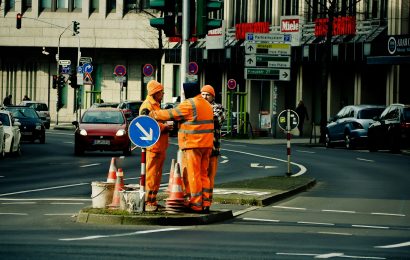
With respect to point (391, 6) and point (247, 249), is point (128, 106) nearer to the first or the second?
point (391, 6)

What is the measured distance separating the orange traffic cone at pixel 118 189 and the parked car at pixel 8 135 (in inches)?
786

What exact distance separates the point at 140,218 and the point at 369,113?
33008mm

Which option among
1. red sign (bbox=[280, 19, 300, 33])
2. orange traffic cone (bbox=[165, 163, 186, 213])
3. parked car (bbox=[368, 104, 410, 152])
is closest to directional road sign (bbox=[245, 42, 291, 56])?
parked car (bbox=[368, 104, 410, 152])

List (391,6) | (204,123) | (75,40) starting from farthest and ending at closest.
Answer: (75,40) < (391,6) < (204,123)

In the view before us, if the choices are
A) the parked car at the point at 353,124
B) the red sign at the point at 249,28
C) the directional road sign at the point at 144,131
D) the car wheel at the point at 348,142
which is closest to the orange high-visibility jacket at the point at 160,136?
the directional road sign at the point at 144,131

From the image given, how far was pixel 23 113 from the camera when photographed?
171ft

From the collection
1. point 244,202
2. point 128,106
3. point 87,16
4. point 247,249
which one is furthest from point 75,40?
point 247,249

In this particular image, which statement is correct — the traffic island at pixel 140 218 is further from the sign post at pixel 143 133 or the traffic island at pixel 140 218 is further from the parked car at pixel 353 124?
the parked car at pixel 353 124

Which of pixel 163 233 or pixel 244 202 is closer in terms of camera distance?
pixel 163 233

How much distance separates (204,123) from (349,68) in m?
46.1

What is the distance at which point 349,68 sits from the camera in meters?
63.3

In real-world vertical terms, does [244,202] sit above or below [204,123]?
below

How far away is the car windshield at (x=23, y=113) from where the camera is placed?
170ft

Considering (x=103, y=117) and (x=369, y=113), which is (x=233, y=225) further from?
(x=369, y=113)
